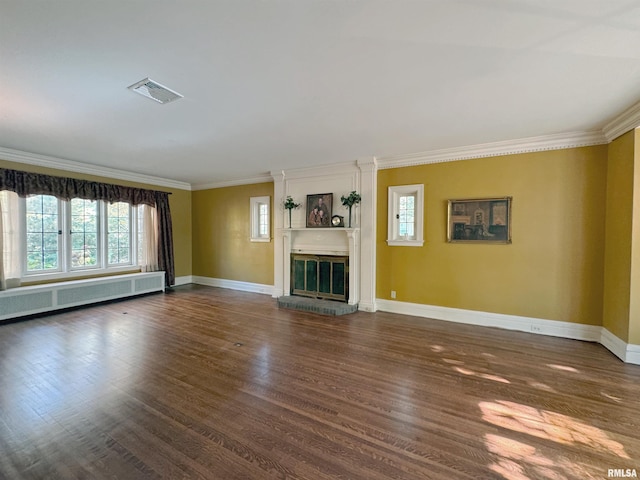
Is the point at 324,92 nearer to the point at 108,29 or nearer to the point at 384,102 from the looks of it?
the point at 384,102

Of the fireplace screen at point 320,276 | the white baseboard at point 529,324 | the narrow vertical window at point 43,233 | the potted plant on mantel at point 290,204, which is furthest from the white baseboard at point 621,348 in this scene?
the narrow vertical window at point 43,233

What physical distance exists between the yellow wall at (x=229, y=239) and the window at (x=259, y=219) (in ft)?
0.43

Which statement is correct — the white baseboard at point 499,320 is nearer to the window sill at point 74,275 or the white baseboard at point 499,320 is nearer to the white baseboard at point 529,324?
the white baseboard at point 529,324

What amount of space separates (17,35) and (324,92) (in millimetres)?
2193

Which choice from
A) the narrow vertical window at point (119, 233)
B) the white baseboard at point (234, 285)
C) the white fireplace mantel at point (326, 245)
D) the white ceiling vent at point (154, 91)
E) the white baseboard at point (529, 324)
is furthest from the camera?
the white baseboard at point (234, 285)

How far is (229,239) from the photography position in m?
7.02

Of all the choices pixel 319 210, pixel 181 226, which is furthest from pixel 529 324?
pixel 181 226

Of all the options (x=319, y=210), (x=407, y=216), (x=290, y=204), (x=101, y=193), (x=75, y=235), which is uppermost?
(x=101, y=193)

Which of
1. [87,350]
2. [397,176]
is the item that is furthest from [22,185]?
[397,176]

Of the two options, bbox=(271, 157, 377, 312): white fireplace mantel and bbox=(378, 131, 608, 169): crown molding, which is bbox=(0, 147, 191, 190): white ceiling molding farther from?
bbox=(378, 131, 608, 169): crown molding

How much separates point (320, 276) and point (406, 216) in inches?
80.3

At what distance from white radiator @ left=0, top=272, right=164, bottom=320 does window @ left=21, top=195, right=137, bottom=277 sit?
0.40 metres

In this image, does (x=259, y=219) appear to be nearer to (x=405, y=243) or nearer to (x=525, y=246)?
(x=405, y=243)

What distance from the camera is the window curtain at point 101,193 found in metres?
4.55
